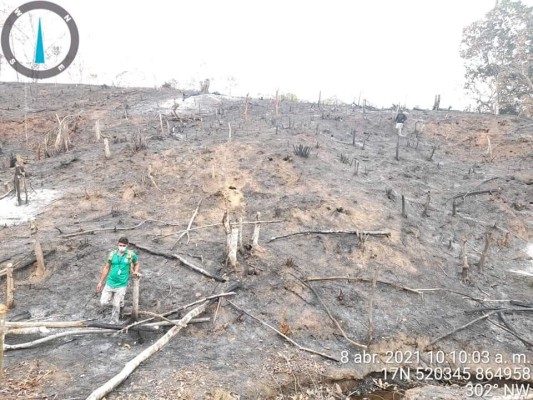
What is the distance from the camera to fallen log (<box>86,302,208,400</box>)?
507cm

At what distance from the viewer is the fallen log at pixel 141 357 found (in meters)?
5.07

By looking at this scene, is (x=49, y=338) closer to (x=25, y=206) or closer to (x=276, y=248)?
(x=276, y=248)

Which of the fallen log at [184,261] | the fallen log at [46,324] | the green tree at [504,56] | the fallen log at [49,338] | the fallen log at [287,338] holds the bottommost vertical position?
the fallen log at [287,338]

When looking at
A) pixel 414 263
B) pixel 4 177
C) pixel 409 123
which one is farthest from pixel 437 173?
pixel 4 177

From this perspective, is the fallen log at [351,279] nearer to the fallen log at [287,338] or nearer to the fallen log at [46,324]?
the fallen log at [287,338]

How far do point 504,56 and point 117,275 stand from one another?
3200 cm

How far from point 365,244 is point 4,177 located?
1302 cm

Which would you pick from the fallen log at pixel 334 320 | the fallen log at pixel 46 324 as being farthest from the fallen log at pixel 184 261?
the fallen log at pixel 46 324

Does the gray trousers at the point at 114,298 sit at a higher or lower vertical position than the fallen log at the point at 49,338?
higher

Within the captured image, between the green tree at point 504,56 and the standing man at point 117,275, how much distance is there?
1034 inches

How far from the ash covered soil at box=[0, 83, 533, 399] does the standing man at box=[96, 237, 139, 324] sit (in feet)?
1.85

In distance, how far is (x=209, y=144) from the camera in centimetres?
1520

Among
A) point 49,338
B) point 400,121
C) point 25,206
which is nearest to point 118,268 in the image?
point 49,338

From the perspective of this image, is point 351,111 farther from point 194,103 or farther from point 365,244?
point 365,244
